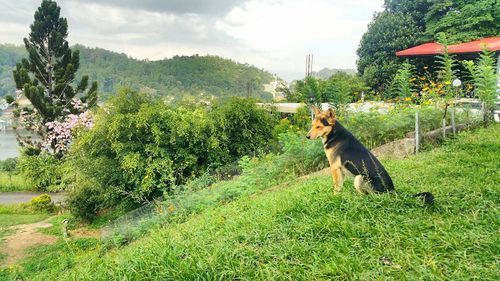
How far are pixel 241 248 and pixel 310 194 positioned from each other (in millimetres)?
1436

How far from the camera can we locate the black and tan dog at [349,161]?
3.55 meters

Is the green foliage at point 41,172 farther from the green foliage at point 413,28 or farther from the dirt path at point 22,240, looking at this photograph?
the green foliage at point 413,28

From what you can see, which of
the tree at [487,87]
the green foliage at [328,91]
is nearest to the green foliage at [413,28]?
the green foliage at [328,91]

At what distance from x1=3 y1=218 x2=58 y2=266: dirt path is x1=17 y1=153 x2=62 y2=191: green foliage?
24.1ft

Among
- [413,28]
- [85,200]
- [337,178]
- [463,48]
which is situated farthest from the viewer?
[413,28]

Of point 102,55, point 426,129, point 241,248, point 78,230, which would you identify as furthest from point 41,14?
point 102,55

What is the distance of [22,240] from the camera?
10086 millimetres

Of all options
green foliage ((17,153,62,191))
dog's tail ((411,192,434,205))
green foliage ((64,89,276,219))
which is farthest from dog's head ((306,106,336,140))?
green foliage ((17,153,62,191))

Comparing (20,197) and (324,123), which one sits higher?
(324,123)

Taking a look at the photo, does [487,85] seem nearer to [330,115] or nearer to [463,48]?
[330,115]

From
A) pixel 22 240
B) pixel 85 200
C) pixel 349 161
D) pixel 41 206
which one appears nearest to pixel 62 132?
pixel 41 206

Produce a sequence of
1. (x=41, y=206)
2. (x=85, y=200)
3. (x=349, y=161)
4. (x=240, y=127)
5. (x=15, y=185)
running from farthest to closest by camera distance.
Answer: (x=15, y=185), (x=41, y=206), (x=240, y=127), (x=85, y=200), (x=349, y=161)

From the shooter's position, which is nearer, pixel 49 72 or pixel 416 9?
pixel 49 72

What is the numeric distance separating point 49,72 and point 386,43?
1976 cm
